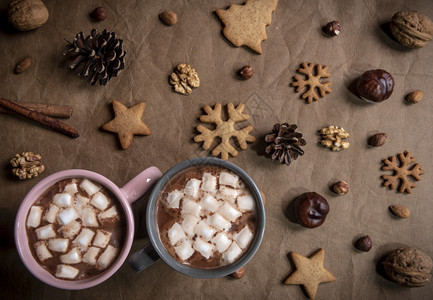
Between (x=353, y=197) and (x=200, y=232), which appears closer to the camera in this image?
(x=200, y=232)

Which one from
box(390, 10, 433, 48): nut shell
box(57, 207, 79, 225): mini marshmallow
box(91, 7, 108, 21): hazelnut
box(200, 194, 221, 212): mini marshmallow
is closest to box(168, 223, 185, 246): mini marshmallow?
box(200, 194, 221, 212): mini marshmallow

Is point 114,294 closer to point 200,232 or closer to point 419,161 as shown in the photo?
point 200,232

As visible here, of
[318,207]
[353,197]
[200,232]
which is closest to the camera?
[200,232]

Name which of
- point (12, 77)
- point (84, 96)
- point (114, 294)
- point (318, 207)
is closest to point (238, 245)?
point (318, 207)

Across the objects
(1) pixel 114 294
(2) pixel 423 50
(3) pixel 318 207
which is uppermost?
Result: (2) pixel 423 50

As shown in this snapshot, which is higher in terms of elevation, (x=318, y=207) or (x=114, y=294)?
(x=318, y=207)

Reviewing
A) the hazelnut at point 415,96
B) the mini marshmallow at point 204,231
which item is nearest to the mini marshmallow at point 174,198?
the mini marshmallow at point 204,231
